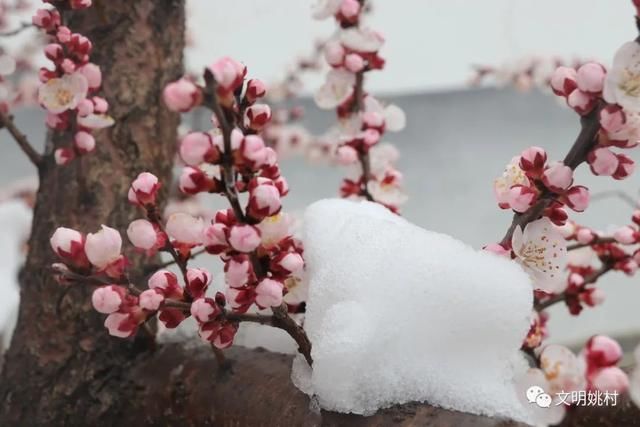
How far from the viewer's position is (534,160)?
33cm

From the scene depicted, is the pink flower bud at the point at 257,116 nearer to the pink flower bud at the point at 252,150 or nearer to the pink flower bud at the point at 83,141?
the pink flower bud at the point at 252,150

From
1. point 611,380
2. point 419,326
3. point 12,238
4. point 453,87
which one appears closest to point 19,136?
point 419,326

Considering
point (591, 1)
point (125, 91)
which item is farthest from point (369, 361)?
point (591, 1)

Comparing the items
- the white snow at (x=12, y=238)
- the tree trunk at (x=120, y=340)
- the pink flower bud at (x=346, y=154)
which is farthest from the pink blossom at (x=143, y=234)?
the white snow at (x=12, y=238)

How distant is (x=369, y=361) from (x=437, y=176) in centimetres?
108

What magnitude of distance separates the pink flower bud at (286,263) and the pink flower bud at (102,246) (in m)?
0.07

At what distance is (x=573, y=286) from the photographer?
544 millimetres

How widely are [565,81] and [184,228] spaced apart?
18 cm

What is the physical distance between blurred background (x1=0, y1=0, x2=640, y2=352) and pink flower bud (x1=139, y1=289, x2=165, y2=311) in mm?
965

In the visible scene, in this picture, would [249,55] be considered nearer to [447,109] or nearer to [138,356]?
[447,109]

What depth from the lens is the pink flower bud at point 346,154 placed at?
20.7 inches

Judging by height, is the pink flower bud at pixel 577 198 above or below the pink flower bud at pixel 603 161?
below

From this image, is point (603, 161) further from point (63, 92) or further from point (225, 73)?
point (63, 92)

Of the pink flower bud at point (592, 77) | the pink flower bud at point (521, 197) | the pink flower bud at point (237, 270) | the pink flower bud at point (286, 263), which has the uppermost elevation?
the pink flower bud at point (592, 77)
